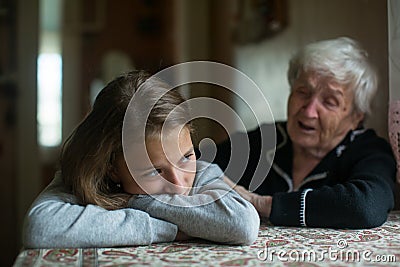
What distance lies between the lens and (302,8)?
7.59 feet

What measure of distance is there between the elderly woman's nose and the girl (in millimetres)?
520

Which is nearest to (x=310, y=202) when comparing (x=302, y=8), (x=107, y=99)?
(x=107, y=99)

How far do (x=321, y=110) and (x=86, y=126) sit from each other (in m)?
0.73

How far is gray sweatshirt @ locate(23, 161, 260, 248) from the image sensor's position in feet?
3.33

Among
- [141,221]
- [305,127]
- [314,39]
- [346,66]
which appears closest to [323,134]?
[305,127]

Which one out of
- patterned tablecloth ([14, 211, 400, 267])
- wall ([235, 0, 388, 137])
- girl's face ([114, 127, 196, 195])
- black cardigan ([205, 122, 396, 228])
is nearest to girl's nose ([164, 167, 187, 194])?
girl's face ([114, 127, 196, 195])

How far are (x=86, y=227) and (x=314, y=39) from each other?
140cm

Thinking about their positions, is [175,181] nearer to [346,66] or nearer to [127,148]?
[127,148]

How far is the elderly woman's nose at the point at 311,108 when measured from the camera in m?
1.62

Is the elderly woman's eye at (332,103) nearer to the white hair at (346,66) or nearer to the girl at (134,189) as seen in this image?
the white hair at (346,66)

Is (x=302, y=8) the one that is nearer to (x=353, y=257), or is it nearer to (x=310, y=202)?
(x=310, y=202)

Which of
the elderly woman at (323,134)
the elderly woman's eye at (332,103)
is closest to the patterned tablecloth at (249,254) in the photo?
the elderly woman at (323,134)

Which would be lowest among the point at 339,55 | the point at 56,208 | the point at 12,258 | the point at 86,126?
the point at 12,258

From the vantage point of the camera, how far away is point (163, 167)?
43.2 inches
